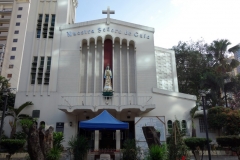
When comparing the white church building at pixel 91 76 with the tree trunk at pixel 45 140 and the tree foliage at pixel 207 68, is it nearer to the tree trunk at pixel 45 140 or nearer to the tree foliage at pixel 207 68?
the tree foliage at pixel 207 68

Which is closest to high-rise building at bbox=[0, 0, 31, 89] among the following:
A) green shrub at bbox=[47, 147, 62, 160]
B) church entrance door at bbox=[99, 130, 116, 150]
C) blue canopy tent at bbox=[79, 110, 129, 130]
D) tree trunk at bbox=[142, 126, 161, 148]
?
church entrance door at bbox=[99, 130, 116, 150]

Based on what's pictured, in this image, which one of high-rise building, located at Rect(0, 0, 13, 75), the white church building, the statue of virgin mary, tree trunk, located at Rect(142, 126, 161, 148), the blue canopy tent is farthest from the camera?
high-rise building, located at Rect(0, 0, 13, 75)

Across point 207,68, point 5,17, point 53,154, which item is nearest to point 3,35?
point 5,17

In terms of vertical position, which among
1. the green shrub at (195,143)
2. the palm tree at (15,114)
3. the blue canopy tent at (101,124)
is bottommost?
the green shrub at (195,143)

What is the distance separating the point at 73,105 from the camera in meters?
17.9

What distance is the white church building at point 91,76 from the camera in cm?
1833

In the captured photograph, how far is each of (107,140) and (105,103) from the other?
→ 3.18 metres

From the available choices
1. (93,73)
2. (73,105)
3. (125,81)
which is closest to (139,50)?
(125,81)

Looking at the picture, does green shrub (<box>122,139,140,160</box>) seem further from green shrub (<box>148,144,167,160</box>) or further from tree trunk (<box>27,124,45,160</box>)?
tree trunk (<box>27,124,45,160</box>)

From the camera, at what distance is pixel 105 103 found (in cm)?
1858

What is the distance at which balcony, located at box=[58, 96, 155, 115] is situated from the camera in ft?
56.0

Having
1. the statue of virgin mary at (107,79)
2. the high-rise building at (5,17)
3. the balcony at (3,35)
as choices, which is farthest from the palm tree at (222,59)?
the balcony at (3,35)

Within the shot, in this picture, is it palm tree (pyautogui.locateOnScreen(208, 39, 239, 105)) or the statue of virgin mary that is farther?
palm tree (pyautogui.locateOnScreen(208, 39, 239, 105))

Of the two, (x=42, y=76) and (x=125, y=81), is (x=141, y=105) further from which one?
(x=42, y=76)
